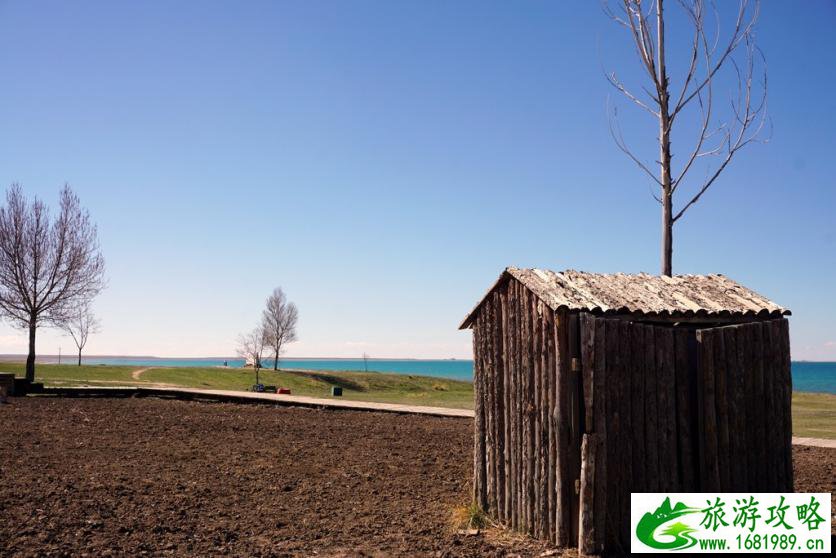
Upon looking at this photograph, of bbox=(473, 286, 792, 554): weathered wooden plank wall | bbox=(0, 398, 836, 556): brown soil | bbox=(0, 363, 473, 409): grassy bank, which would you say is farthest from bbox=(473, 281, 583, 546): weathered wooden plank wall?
bbox=(0, 363, 473, 409): grassy bank

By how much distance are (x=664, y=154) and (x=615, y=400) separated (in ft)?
27.7

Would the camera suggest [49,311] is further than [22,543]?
Yes

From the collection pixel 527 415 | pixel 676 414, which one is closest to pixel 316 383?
pixel 527 415

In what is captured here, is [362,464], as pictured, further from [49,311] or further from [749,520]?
[49,311]

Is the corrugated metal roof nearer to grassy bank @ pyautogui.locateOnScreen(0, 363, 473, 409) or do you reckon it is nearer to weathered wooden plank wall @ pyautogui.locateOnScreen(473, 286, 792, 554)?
weathered wooden plank wall @ pyautogui.locateOnScreen(473, 286, 792, 554)

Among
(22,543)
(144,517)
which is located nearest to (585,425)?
(144,517)

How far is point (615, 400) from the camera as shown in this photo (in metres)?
8.44

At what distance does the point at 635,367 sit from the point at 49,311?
3531 centimetres

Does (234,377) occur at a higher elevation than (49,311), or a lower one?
lower

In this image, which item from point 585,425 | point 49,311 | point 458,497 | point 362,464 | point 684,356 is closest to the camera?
point 585,425

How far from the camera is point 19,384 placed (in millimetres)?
27984

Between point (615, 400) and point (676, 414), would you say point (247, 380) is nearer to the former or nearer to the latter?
point (676, 414)

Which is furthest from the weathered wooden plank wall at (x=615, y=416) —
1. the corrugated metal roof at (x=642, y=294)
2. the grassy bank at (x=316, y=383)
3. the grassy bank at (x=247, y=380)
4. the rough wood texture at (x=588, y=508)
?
the grassy bank at (x=247, y=380)

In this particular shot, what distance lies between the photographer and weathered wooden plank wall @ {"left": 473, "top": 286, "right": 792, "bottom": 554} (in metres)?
8.37
